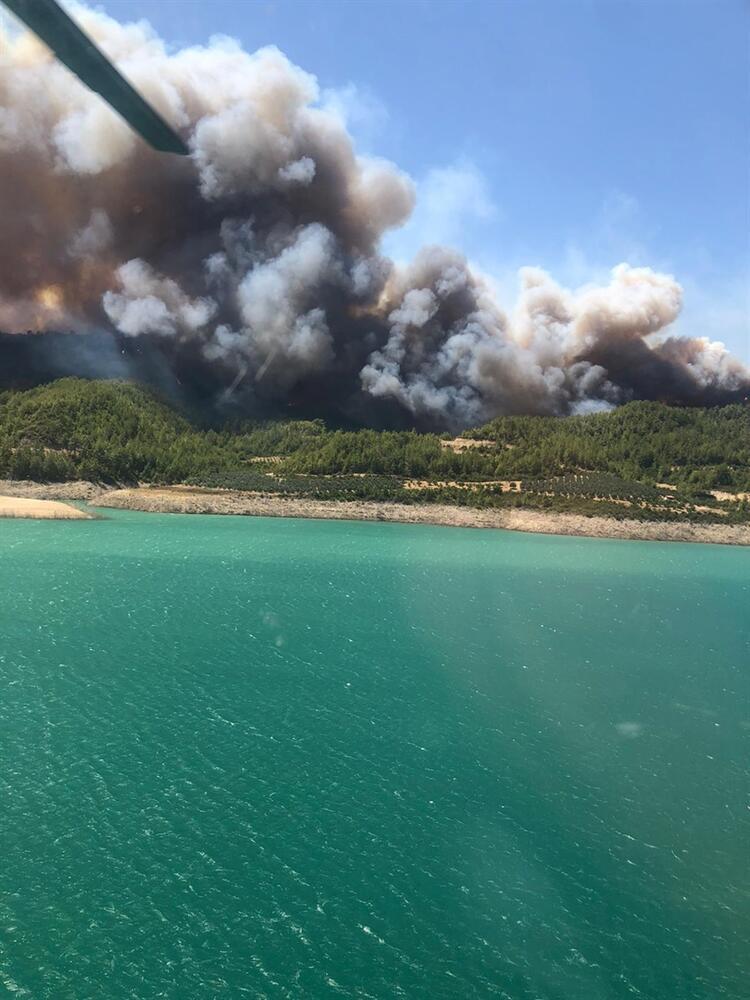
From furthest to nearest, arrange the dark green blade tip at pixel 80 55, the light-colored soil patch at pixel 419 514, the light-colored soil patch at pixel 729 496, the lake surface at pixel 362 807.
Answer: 1. the light-colored soil patch at pixel 729 496
2. the light-colored soil patch at pixel 419 514
3. the lake surface at pixel 362 807
4. the dark green blade tip at pixel 80 55

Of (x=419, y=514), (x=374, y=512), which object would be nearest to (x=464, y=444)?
(x=419, y=514)

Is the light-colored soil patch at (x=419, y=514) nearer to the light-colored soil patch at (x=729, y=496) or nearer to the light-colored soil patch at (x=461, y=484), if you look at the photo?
the light-colored soil patch at (x=461, y=484)

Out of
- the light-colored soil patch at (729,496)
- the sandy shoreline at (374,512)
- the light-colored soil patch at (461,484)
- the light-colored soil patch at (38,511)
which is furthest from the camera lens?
the light-colored soil patch at (729,496)

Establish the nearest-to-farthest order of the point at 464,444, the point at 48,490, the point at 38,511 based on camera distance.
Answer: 1. the point at 38,511
2. the point at 48,490
3. the point at 464,444

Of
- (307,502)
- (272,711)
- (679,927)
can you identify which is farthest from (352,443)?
(679,927)

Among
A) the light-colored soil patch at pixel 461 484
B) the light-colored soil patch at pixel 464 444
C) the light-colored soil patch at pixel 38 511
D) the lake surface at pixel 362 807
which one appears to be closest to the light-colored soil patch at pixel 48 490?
the light-colored soil patch at pixel 38 511

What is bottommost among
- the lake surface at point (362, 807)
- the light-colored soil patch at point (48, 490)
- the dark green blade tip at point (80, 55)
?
the lake surface at point (362, 807)

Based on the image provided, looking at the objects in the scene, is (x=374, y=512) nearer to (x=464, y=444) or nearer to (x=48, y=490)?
(x=48, y=490)
